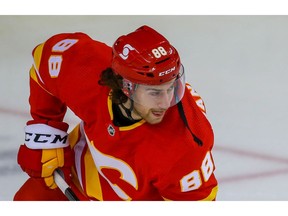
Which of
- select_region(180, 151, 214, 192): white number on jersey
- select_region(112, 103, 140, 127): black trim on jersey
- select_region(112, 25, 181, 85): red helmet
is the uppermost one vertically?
select_region(112, 25, 181, 85): red helmet

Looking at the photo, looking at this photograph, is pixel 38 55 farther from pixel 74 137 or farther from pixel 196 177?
pixel 196 177

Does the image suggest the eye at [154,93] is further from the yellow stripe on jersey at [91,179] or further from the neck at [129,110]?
the yellow stripe on jersey at [91,179]

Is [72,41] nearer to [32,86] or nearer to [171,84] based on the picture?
[32,86]

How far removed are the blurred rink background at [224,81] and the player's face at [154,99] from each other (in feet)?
2.68

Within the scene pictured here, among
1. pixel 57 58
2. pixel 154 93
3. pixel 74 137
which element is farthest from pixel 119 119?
pixel 74 137

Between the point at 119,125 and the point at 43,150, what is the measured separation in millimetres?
369

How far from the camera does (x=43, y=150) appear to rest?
8.21 feet

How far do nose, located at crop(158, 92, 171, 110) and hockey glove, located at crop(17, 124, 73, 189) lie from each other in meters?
0.52

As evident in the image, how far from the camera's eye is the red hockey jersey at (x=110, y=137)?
7.07ft

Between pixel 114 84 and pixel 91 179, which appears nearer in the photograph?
pixel 114 84

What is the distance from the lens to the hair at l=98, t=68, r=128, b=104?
2.20m

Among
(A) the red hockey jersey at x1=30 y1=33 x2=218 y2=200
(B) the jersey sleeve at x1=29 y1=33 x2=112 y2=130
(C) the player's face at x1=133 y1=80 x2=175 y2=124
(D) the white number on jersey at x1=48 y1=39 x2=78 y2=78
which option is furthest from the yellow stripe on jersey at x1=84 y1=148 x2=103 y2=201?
(C) the player's face at x1=133 y1=80 x2=175 y2=124

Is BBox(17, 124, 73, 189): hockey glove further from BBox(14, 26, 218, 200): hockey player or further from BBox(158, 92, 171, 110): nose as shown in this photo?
BBox(158, 92, 171, 110): nose

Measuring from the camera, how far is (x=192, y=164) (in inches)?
85.0
